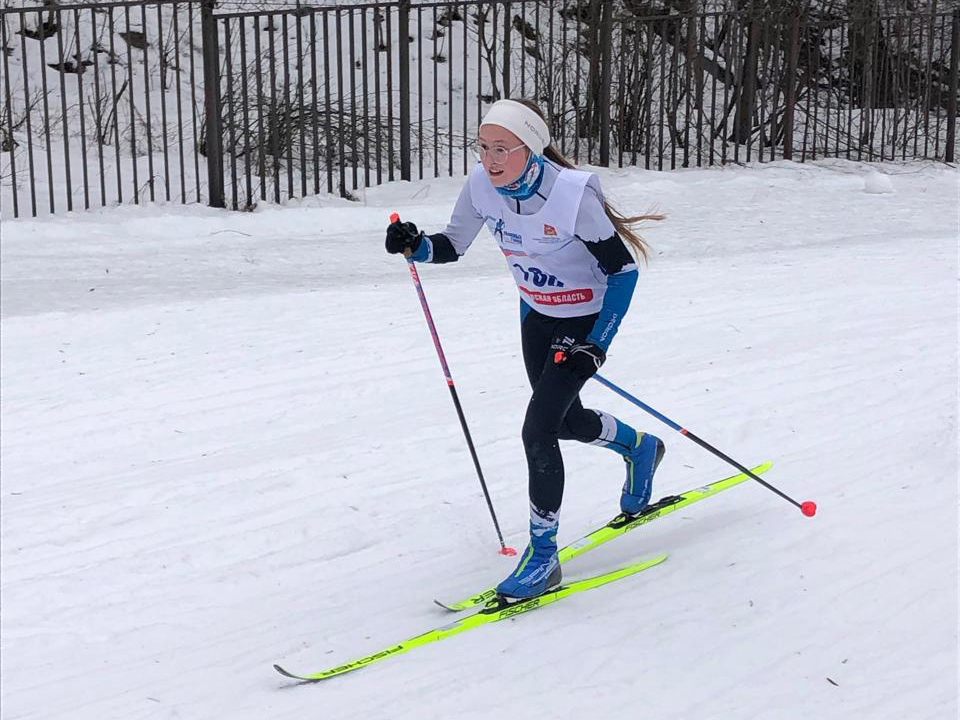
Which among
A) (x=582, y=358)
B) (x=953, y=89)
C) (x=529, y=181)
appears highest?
(x=529, y=181)

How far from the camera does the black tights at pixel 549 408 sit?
434 cm

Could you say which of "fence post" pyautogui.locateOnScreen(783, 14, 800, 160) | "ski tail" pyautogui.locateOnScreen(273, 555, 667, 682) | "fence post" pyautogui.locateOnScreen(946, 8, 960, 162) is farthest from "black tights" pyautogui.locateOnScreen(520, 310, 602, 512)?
"fence post" pyautogui.locateOnScreen(946, 8, 960, 162)

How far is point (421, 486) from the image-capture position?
5.66 metres

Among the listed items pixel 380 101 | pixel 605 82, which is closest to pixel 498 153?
pixel 605 82

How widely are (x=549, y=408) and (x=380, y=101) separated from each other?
9579mm

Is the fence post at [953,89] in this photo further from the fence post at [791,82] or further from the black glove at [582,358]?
the black glove at [582,358]

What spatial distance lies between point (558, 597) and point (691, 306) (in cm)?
421

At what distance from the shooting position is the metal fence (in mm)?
10703

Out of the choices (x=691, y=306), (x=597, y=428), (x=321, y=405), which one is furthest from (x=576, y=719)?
(x=691, y=306)

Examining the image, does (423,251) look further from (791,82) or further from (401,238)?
(791,82)

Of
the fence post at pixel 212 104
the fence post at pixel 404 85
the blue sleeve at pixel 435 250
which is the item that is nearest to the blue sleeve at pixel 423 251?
the blue sleeve at pixel 435 250

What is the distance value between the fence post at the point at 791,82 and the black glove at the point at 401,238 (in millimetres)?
9434

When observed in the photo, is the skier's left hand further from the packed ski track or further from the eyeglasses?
the packed ski track

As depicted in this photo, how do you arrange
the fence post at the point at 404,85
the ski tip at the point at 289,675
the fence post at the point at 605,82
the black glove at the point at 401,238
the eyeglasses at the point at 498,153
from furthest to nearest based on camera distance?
the fence post at the point at 605,82, the fence post at the point at 404,85, the black glove at the point at 401,238, the eyeglasses at the point at 498,153, the ski tip at the point at 289,675
